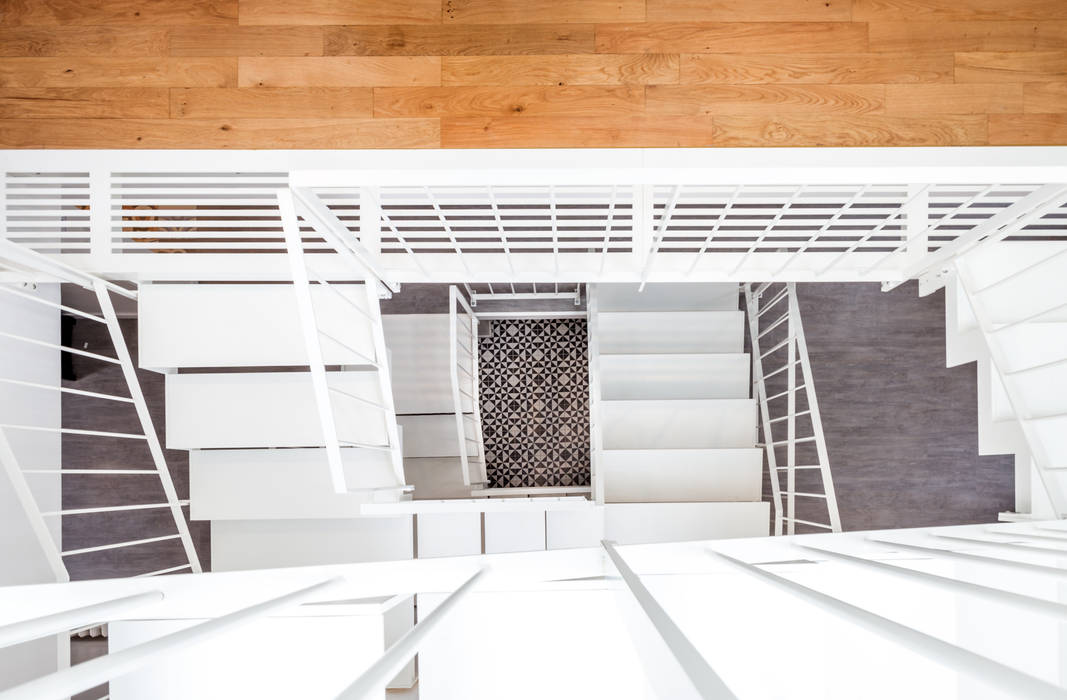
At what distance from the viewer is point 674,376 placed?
11.5 feet

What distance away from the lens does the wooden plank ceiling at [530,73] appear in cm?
257

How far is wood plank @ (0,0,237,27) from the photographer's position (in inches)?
103

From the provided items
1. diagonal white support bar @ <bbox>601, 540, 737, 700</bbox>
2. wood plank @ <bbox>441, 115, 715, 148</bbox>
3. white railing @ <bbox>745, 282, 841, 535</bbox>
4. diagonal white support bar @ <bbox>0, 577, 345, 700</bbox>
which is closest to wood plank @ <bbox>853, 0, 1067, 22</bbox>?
wood plank @ <bbox>441, 115, 715, 148</bbox>

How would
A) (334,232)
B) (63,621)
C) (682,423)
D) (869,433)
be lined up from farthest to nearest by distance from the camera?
(869,433) < (682,423) < (334,232) < (63,621)

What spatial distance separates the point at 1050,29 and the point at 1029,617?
→ 251 cm

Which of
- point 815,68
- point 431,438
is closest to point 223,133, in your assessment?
point 431,438

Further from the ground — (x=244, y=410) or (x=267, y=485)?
(x=244, y=410)

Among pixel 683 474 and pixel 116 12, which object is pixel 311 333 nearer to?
pixel 116 12

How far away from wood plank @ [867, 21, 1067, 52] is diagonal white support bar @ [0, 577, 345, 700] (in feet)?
9.72

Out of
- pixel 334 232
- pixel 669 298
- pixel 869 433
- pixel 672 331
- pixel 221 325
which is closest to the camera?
pixel 334 232

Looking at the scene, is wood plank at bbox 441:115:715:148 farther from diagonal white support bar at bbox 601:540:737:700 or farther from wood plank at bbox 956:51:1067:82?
diagonal white support bar at bbox 601:540:737:700

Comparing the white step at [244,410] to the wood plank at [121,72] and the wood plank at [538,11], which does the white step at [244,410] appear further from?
the wood plank at [538,11]

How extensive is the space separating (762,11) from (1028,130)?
3.65 feet

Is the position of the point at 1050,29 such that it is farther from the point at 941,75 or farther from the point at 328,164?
the point at 328,164
